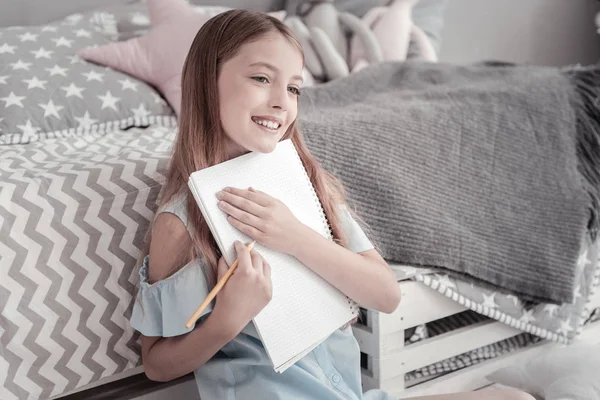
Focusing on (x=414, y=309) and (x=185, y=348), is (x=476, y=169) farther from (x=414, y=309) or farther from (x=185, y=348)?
(x=185, y=348)

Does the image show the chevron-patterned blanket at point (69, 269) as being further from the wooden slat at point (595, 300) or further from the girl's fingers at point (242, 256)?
the wooden slat at point (595, 300)

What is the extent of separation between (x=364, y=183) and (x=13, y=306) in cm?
59

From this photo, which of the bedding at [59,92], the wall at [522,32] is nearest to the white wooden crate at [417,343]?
the bedding at [59,92]

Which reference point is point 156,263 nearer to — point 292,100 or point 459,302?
point 292,100

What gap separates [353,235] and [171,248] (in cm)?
26

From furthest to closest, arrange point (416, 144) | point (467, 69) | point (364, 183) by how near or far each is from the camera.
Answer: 1. point (467, 69)
2. point (416, 144)
3. point (364, 183)

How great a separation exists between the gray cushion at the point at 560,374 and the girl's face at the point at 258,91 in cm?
71

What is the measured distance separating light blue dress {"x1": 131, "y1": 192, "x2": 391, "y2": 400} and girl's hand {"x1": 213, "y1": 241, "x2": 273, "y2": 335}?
0.04 metres

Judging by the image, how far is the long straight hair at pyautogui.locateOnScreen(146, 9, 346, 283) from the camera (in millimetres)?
967

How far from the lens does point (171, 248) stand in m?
0.97

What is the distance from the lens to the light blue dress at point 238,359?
0.95 meters

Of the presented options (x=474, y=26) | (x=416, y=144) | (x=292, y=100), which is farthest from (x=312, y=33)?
(x=292, y=100)

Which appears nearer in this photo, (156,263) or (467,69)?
(156,263)

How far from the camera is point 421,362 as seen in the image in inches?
53.7
